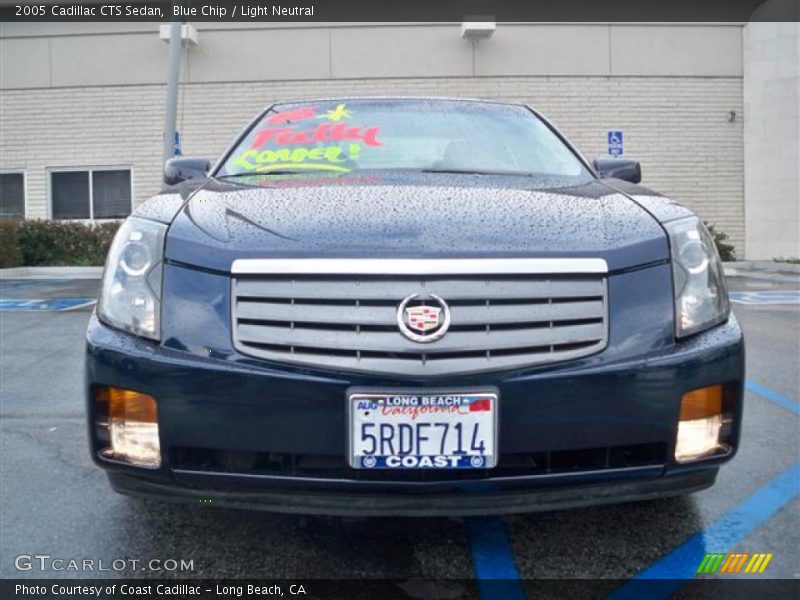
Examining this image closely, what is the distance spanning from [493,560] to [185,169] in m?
2.08

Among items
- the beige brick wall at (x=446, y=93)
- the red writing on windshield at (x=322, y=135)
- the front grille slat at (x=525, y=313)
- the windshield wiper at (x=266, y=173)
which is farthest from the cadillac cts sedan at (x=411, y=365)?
the beige brick wall at (x=446, y=93)

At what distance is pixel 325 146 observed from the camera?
3.11 meters

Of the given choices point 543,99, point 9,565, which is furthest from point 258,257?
point 543,99

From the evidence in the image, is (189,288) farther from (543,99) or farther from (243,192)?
(543,99)

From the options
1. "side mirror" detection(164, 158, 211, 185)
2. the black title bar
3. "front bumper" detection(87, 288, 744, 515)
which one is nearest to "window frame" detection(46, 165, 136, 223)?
the black title bar

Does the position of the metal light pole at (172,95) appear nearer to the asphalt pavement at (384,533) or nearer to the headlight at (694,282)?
the asphalt pavement at (384,533)

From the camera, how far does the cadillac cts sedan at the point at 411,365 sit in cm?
181

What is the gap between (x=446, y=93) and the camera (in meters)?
15.1

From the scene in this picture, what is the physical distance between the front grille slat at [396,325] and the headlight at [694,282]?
26cm

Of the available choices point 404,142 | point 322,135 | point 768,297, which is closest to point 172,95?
point 768,297

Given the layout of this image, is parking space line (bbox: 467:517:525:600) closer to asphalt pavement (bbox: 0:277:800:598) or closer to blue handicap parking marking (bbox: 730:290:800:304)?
asphalt pavement (bbox: 0:277:800:598)

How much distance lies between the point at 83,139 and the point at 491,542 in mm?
15351

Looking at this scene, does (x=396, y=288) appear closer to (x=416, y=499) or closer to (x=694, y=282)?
(x=416, y=499)

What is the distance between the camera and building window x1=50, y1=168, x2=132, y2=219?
1564 centimetres
